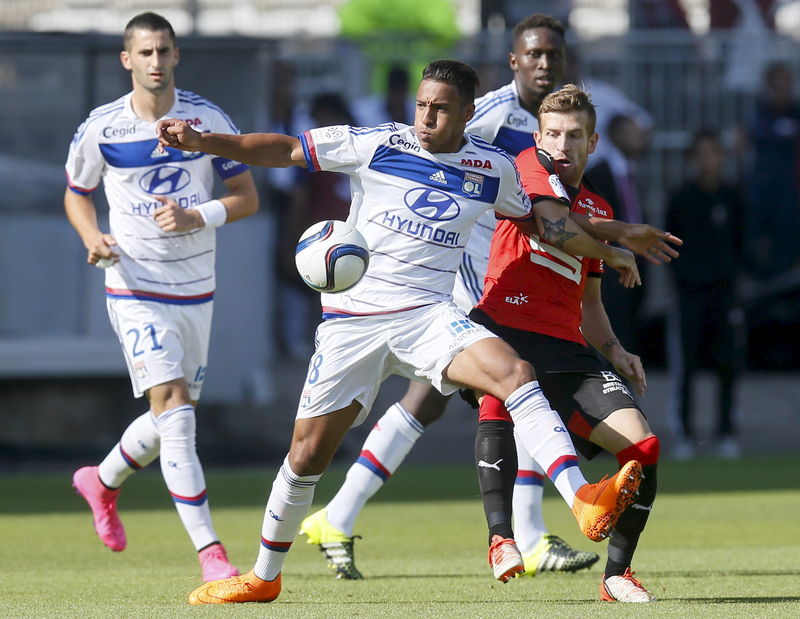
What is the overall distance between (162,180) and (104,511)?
181cm

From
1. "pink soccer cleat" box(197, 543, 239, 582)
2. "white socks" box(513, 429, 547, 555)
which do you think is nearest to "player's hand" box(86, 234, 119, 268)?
"pink soccer cleat" box(197, 543, 239, 582)

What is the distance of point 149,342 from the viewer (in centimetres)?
789

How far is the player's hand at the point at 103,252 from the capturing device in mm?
7801

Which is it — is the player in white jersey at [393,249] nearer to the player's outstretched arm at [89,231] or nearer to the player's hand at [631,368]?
the player's hand at [631,368]

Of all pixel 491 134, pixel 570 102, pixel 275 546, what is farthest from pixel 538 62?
pixel 275 546

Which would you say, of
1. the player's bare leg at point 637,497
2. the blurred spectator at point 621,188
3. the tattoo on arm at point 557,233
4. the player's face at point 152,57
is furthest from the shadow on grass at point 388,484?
the tattoo on arm at point 557,233

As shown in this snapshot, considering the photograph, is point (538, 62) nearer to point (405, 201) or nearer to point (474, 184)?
point (474, 184)

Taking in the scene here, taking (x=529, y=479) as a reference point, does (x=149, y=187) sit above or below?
above

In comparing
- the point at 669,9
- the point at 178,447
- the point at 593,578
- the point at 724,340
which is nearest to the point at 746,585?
the point at 593,578

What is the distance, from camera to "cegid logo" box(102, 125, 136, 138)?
8055 millimetres

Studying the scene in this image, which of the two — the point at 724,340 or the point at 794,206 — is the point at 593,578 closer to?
the point at 724,340

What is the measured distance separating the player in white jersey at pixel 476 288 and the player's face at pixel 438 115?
1.59 m

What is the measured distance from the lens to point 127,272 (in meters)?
8.03

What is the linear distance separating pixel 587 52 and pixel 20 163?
6.39 meters
